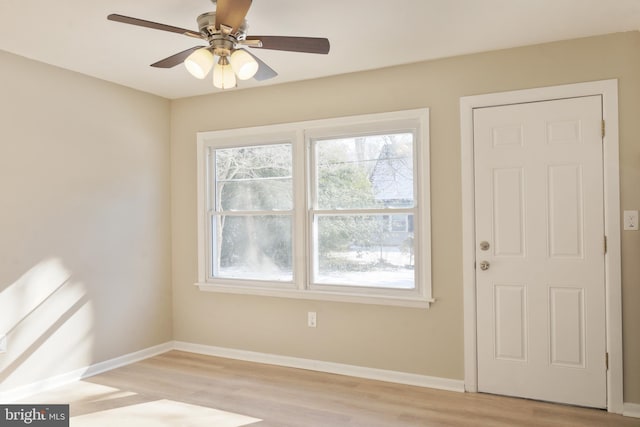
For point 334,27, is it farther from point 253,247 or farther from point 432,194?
point 253,247

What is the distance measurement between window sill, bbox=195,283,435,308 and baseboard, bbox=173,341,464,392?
0.54 m

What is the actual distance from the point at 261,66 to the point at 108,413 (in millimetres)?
2467

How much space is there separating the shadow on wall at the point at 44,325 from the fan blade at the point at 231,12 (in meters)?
2.49

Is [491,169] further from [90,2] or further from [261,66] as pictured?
[90,2]

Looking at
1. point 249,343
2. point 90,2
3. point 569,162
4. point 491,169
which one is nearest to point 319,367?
point 249,343

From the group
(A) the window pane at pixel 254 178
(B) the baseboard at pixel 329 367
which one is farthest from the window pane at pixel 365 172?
(B) the baseboard at pixel 329 367

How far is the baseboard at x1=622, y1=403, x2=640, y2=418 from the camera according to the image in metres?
3.01

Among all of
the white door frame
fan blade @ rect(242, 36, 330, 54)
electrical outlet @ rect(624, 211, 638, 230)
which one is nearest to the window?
the white door frame

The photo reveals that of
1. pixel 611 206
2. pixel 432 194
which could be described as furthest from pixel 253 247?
pixel 611 206

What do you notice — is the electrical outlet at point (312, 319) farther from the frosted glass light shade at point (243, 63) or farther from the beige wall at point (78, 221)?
the frosted glass light shade at point (243, 63)

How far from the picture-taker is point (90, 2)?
8.57 feet

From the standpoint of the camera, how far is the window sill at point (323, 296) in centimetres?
366

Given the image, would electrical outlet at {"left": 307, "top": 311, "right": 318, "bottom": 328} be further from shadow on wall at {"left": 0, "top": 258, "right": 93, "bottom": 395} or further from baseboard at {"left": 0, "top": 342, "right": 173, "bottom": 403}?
shadow on wall at {"left": 0, "top": 258, "right": 93, "bottom": 395}

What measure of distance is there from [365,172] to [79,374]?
2859mm
